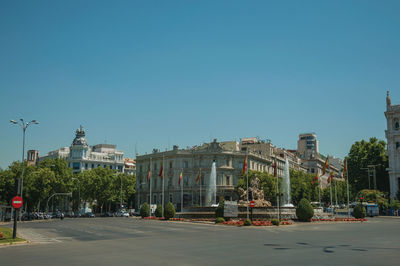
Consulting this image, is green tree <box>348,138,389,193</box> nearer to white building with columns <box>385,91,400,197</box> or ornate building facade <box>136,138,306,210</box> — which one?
white building with columns <box>385,91,400,197</box>

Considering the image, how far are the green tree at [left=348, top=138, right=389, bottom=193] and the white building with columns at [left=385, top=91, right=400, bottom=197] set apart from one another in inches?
256

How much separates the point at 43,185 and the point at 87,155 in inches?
2120

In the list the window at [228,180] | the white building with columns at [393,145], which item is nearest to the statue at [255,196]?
the window at [228,180]

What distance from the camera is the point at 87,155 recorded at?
128125mm

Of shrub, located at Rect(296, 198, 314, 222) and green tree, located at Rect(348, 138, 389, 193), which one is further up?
green tree, located at Rect(348, 138, 389, 193)

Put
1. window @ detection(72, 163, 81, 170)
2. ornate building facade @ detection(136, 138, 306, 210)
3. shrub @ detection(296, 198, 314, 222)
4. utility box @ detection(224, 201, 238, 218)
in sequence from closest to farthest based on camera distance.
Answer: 1. utility box @ detection(224, 201, 238, 218)
2. shrub @ detection(296, 198, 314, 222)
3. ornate building facade @ detection(136, 138, 306, 210)
4. window @ detection(72, 163, 81, 170)

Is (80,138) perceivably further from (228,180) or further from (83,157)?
(228,180)

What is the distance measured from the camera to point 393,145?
8069 centimetres

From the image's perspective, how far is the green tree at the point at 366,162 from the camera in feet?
288

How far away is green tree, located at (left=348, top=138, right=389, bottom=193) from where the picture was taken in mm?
87688

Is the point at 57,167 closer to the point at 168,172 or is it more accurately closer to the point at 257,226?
the point at 168,172

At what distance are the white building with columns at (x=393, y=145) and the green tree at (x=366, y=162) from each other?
6.51 metres

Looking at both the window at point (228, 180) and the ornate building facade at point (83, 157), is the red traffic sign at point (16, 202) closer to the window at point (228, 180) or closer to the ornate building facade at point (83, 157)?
the window at point (228, 180)

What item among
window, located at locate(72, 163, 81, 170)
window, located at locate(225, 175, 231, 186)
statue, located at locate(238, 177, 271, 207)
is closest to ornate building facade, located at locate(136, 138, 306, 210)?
window, located at locate(225, 175, 231, 186)
